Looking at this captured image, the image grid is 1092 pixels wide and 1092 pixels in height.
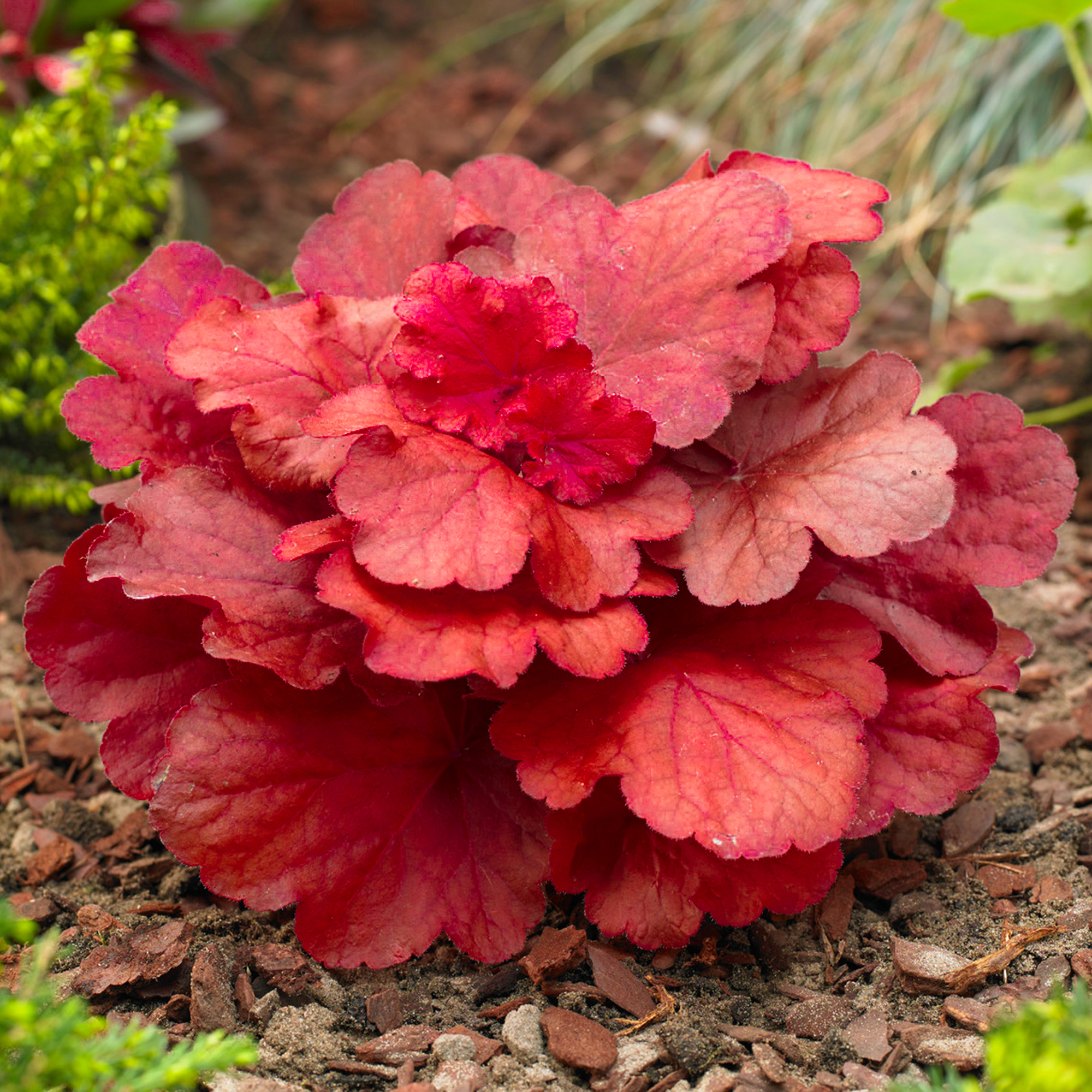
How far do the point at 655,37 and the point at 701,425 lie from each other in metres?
3.57

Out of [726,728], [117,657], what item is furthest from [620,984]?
[117,657]

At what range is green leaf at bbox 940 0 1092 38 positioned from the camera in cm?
199

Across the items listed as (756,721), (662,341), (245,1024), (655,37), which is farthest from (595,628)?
(655,37)

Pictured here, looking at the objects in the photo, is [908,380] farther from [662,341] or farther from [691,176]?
[691,176]

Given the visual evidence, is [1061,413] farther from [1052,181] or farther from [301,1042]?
[301,1042]

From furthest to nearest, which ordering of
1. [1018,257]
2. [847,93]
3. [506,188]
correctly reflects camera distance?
[847,93], [1018,257], [506,188]

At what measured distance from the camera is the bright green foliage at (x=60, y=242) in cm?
202

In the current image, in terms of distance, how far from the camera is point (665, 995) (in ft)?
4.21

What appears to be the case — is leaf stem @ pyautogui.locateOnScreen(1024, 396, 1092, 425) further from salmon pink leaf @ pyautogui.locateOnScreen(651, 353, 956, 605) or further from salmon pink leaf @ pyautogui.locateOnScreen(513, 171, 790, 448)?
salmon pink leaf @ pyautogui.locateOnScreen(513, 171, 790, 448)

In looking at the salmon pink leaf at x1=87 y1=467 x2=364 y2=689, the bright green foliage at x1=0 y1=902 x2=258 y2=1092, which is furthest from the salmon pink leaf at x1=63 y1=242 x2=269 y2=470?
the bright green foliage at x1=0 y1=902 x2=258 y2=1092

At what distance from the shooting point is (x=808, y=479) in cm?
121

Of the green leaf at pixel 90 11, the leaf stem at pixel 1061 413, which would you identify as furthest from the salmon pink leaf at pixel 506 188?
the green leaf at pixel 90 11

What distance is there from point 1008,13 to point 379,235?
1.40 meters

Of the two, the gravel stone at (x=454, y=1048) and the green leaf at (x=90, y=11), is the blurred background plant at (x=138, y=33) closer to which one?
the green leaf at (x=90, y=11)
